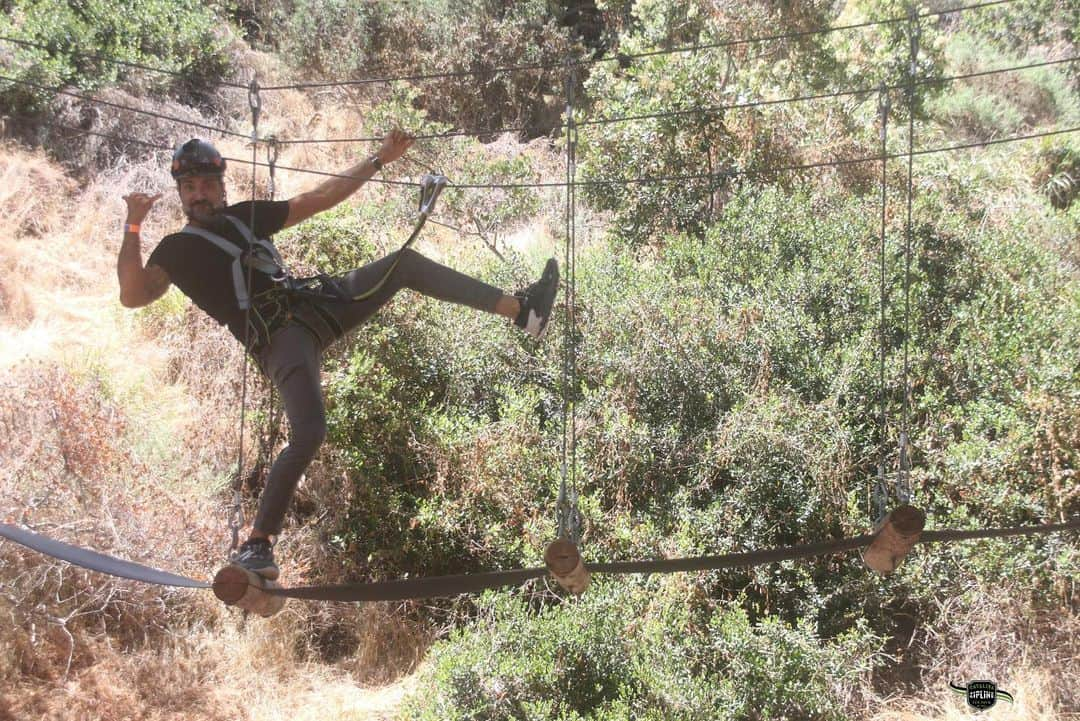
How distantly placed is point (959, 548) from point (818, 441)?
106 centimetres

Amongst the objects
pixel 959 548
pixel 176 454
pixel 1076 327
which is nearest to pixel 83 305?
pixel 176 454

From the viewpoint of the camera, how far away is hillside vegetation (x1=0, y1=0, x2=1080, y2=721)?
5797mm

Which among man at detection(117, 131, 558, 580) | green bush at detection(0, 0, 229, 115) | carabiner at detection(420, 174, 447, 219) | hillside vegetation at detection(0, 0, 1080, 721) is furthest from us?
green bush at detection(0, 0, 229, 115)

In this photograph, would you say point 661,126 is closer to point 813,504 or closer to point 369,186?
point 369,186

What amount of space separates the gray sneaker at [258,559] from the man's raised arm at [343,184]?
108cm

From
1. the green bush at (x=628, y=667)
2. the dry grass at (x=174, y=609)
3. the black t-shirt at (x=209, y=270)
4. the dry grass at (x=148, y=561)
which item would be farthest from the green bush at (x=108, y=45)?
the black t-shirt at (x=209, y=270)

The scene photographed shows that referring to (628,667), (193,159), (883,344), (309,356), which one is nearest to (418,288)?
(309,356)

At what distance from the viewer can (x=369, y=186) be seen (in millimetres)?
9375

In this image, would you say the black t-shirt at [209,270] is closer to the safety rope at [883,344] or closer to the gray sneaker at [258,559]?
the gray sneaker at [258,559]

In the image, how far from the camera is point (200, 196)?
335 centimetres

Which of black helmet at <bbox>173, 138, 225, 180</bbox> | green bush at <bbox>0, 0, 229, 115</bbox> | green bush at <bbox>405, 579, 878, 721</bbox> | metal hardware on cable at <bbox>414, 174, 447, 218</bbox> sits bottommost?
green bush at <bbox>405, 579, 878, 721</bbox>

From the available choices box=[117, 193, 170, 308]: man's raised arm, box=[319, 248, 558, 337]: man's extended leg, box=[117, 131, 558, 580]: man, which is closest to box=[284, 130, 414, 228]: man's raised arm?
box=[117, 131, 558, 580]: man

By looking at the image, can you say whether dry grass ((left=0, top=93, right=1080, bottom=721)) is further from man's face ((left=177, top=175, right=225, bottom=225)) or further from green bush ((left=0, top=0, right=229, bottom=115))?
green bush ((left=0, top=0, right=229, bottom=115))

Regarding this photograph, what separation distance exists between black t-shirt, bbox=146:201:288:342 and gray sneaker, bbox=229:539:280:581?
0.66 meters
